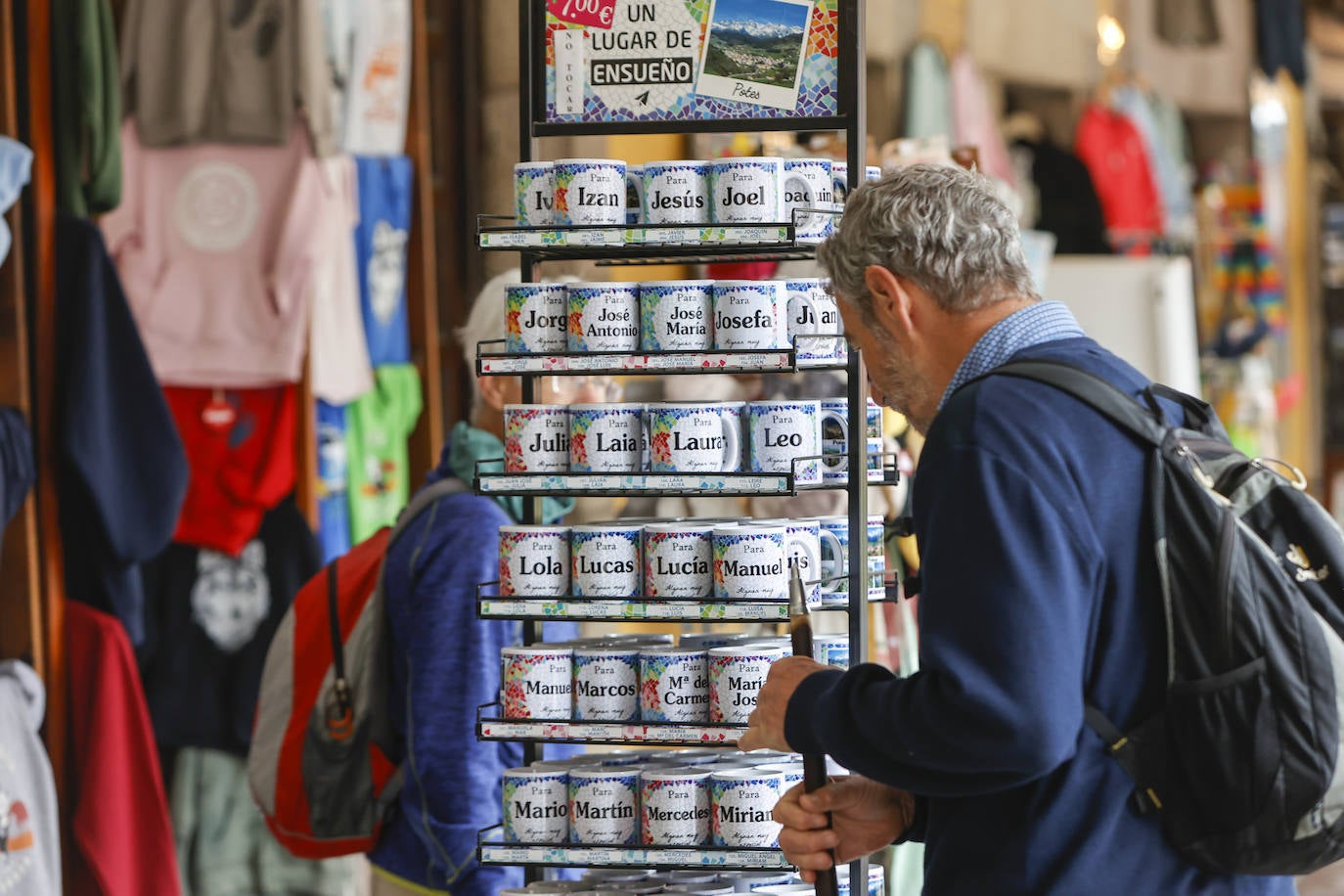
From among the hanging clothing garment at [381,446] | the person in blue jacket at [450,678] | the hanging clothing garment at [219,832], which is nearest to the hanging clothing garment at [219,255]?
the hanging clothing garment at [381,446]

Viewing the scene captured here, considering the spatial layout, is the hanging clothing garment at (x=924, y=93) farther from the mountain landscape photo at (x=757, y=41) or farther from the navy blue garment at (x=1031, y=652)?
the navy blue garment at (x=1031, y=652)

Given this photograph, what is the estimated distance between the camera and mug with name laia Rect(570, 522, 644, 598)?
222cm

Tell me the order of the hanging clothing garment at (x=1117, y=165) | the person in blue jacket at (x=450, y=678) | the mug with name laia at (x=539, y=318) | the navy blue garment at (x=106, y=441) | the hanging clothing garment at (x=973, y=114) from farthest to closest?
the hanging clothing garment at (x=1117, y=165), the hanging clothing garment at (x=973, y=114), the navy blue garment at (x=106, y=441), the person in blue jacket at (x=450, y=678), the mug with name laia at (x=539, y=318)

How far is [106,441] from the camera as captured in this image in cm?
347

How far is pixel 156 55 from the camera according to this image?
14.2 ft

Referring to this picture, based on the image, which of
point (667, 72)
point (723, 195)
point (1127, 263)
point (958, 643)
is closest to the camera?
point (958, 643)

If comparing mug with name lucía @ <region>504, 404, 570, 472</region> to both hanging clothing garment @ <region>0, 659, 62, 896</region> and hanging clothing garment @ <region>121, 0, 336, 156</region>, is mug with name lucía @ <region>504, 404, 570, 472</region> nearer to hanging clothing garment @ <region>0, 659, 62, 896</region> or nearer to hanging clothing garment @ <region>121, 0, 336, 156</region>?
hanging clothing garment @ <region>0, 659, 62, 896</region>

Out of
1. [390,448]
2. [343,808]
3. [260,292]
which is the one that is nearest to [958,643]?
[343,808]

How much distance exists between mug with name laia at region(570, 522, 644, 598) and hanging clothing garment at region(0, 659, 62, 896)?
4.90 feet

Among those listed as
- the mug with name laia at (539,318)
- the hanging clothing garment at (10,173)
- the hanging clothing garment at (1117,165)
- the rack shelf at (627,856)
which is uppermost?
the hanging clothing garment at (1117,165)

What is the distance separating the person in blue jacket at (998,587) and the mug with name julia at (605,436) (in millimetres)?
503

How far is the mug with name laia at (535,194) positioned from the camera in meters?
2.26

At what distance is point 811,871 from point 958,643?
1.55 feet

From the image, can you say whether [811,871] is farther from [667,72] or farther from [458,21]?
[458,21]
